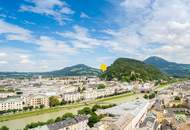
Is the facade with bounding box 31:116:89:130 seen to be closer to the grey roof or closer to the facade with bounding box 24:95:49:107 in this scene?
the grey roof

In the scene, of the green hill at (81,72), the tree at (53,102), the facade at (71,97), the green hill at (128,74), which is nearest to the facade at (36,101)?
the tree at (53,102)

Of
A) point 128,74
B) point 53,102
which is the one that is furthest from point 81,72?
point 53,102

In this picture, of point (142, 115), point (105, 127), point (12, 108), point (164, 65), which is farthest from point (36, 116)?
point (164, 65)

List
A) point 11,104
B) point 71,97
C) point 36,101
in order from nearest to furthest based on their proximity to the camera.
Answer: point 11,104, point 36,101, point 71,97

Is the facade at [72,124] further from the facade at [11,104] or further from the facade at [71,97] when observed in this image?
the facade at [71,97]

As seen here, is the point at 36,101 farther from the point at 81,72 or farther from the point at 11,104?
the point at 81,72

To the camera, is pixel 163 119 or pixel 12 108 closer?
pixel 163 119

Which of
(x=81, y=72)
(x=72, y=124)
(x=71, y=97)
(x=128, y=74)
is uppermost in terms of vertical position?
(x=81, y=72)

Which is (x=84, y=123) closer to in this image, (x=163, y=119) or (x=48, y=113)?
(x=163, y=119)
